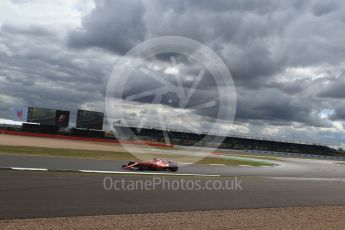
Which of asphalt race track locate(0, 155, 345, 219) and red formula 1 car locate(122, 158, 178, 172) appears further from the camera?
red formula 1 car locate(122, 158, 178, 172)

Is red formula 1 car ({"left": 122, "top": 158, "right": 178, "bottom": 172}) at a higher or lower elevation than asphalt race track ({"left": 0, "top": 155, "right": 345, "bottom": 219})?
higher

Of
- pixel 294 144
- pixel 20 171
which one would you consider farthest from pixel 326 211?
pixel 294 144

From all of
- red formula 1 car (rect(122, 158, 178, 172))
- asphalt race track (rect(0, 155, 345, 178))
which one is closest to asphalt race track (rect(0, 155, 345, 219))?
asphalt race track (rect(0, 155, 345, 178))

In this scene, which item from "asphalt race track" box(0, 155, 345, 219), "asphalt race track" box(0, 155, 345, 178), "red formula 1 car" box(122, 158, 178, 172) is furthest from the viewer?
"red formula 1 car" box(122, 158, 178, 172)

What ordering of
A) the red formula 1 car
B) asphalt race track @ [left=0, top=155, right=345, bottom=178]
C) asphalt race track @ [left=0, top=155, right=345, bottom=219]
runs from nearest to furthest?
asphalt race track @ [left=0, top=155, right=345, bottom=219]
asphalt race track @ [left=0, top=155, right=345, bottom=178]
the red formula 1 car

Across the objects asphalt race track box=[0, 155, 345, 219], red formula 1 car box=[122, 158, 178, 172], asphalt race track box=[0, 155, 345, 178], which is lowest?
asphalt race track box=[0, 155, 345, 219]

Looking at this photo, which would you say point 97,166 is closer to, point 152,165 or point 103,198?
point 152,165

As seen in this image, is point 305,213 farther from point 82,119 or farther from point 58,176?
point 82,119

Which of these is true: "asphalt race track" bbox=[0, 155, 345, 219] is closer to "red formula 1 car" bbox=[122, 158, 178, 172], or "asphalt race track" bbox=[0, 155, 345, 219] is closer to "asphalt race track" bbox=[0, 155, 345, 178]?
"asphalt race track" bbox=[0, 155, 345, 178]

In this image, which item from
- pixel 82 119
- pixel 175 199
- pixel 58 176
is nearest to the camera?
pixel 175 199

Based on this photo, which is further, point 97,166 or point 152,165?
point 97,166

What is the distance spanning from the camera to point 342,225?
10.6m

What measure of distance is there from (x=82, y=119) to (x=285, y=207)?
8163cm

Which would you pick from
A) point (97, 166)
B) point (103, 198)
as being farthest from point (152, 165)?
point (103, 198)
